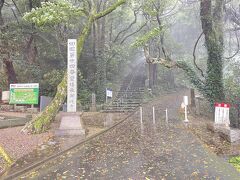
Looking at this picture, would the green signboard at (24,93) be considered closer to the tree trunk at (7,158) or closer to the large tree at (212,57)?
the large tree at (212,57)

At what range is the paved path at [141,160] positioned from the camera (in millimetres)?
6699

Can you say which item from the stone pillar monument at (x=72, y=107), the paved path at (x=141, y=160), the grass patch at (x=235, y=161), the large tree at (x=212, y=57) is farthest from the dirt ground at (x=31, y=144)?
the large tree at (x=212, y=57)

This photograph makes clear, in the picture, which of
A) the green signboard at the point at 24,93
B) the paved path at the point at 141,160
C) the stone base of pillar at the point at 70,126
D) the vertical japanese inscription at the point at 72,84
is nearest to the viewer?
the paved path at the point at 141,160

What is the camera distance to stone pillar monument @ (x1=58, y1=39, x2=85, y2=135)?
1145 cm

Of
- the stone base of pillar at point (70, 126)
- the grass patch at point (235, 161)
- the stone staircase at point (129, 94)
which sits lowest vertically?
the grass patch at point (235, 161)

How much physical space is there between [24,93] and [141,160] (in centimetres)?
1381

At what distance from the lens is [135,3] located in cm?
2498

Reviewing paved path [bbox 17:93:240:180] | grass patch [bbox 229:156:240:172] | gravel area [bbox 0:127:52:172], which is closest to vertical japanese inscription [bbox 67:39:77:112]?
gravel area [bbox 0:127:52:172]

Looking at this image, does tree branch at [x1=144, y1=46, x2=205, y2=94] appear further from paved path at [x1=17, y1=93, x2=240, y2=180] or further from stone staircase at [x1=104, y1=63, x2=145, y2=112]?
paved path at [x1=17, y1=93, x2=240, y2=180]

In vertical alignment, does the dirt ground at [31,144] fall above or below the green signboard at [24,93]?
below

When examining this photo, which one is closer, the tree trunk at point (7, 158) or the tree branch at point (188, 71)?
the tree trunk at point (7, 158)

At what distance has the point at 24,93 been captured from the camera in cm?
1955

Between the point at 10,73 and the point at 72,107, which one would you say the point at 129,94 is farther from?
the point at 72,107

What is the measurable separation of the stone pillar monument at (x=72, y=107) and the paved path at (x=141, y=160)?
1122 mm
